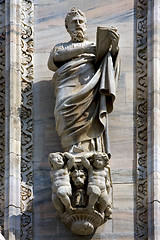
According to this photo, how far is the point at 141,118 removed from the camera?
18.8m

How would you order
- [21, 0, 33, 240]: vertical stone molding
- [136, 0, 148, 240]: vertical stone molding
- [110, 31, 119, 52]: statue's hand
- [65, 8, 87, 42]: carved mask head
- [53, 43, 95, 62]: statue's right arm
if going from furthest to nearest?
[65, 8, 87, 42]: carved mask head < [53, 43, 95, 62]: statue's right arm < [110, 31, 119, 52]: statue's hand < [21, 0, 33, 240]: vertical stone molding < [136, 0, 148, 240]: vertical stone molding

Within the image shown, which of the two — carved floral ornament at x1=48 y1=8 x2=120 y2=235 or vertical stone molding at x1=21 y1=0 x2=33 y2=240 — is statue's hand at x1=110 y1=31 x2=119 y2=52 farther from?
vertical stone molding at x1=21 y1=0 x2=33 y2=240

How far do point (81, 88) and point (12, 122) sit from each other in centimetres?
94

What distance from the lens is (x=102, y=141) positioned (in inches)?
723

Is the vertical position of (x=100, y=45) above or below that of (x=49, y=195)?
above

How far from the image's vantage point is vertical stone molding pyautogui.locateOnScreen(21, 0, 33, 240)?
18328mm

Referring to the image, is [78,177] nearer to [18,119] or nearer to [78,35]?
[18,119]

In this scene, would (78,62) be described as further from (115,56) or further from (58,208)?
(58,208)

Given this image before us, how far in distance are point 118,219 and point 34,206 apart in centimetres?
100

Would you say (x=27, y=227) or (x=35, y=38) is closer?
(x=27, y=227)

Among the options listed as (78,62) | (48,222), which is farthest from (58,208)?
(78,62)

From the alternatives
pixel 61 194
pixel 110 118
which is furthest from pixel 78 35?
pixel 61 194

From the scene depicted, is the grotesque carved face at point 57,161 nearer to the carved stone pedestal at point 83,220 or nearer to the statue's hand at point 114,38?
the carved stone pedestal at point 83,220

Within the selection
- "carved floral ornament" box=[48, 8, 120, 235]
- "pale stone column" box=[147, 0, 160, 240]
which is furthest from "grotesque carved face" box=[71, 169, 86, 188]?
"pale stone column" box=[147, 0, 160, 240]
